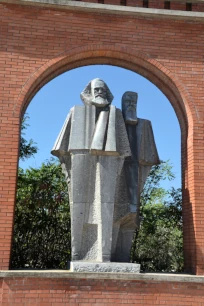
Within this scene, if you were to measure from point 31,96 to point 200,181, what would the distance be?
3332 mm

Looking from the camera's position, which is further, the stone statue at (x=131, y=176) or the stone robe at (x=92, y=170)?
the stone statue at (x=131, y=176)

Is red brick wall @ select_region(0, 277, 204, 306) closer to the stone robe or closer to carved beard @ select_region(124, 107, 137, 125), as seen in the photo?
the stone robe

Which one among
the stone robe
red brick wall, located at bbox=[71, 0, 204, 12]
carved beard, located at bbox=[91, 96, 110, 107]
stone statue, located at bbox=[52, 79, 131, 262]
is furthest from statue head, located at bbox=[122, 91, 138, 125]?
red brick wall, located at bbox=[71, 0, 204, 12]

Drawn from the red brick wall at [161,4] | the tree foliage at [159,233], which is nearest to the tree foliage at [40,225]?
the tree foliage at [159,233]

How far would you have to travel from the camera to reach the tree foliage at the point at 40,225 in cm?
773

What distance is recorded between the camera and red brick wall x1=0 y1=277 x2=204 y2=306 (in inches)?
208

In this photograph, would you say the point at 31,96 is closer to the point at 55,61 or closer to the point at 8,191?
the point at 55,61

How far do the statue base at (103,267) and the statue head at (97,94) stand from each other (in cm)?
257

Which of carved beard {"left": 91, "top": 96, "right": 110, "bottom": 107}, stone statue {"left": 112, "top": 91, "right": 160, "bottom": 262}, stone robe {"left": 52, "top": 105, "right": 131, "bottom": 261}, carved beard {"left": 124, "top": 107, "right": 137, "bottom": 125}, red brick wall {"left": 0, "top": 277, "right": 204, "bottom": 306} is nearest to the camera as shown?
red brick wall {"left": 0, "top": 277, "right": 204, "bottom": 306}

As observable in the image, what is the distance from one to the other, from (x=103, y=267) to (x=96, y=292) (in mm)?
370

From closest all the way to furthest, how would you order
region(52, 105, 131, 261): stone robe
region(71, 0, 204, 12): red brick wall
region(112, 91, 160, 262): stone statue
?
region(52, 105, 131, 261): stone robe → region(112, 91, 160, 262): stone statue → region(71, 0, 204, 12): red brick wall

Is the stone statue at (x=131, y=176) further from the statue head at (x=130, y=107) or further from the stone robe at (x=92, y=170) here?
the stone robe at (x=92, y=170)

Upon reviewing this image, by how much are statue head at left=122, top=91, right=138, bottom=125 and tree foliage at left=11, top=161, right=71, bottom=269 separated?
9.78 ft

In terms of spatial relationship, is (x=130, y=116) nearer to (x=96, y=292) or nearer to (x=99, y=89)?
(x=99, y=89)
